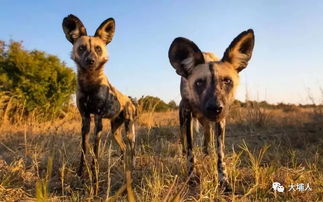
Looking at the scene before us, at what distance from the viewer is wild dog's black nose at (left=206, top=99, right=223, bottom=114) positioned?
332cm

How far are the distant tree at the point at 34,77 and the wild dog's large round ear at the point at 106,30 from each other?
975cm

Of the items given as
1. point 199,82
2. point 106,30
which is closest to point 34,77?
point 106,30

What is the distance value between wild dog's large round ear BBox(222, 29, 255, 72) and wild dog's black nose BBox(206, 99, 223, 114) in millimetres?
647

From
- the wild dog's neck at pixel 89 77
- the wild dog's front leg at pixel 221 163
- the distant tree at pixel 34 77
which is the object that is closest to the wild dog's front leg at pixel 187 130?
the wild dog's front leg at pixel 221 163

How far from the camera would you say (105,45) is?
5.26m

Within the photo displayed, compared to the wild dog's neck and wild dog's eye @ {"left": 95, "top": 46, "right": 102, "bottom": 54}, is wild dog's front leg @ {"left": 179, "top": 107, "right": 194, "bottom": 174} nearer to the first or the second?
the wild dog's neck

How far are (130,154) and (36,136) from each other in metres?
2.54

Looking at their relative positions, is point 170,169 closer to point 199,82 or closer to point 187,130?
point 187,130

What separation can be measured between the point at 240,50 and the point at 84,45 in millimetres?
2206

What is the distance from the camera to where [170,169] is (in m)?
4.31

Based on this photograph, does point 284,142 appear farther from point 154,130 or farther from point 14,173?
point 14,173

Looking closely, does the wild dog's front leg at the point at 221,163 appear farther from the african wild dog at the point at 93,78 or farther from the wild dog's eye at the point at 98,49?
the wild dog's eye at the point at 98,49

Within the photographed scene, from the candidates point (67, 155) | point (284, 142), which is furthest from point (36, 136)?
point (284, 142)

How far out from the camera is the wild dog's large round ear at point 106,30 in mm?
5219
